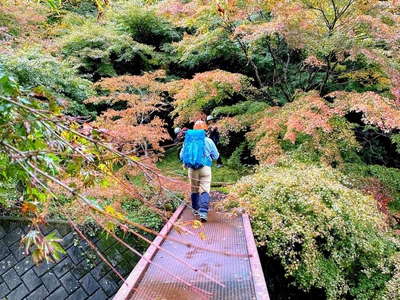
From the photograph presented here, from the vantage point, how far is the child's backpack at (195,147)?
466 centimetres

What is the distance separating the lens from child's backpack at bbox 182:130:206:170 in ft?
15.3

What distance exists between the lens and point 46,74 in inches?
268

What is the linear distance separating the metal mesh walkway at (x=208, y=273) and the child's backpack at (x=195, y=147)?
959mm

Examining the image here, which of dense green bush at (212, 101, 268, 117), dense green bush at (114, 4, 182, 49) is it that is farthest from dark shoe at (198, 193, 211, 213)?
dense green bush at (114, 4, 182, 49)

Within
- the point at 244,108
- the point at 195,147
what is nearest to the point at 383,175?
the point at 244,108

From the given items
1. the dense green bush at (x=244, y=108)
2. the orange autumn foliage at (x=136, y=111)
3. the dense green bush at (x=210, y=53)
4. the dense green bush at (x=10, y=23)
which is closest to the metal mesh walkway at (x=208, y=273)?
the orange autumn foliage at (x=136, y=111)

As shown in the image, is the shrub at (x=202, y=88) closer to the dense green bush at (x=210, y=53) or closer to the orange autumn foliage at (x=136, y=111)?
the orange autumn foliage at (x=136, y=111)

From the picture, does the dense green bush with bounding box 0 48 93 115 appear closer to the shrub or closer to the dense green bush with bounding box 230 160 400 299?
the shrub

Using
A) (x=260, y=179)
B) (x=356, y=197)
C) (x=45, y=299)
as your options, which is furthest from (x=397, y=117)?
(x=45, y=299)

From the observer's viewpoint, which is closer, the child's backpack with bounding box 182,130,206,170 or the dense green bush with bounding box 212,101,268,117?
the child's backpack with bounding box 182,130,206,170

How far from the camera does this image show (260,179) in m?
5.19

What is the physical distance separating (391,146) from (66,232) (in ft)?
25.6

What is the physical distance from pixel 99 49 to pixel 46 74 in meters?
3.72

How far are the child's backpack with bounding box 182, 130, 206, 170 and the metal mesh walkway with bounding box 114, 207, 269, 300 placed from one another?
0.96m
